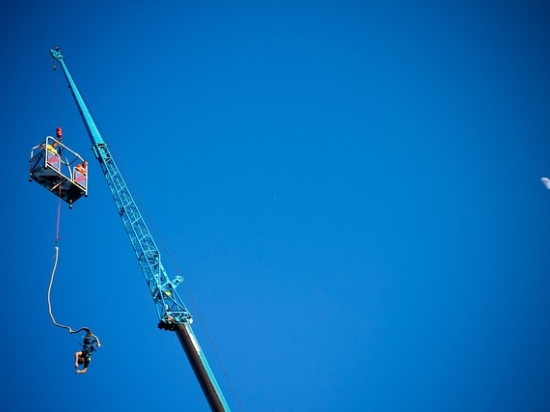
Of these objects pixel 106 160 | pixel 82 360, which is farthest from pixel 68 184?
pixel 106 160

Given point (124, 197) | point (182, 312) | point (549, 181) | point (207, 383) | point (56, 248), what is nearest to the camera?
point (56, 248)

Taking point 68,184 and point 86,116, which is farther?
point 86,116

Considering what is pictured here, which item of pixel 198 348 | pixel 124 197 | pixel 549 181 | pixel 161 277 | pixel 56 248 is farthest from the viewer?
pixel 549 181

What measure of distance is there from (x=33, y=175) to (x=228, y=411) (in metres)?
16.3

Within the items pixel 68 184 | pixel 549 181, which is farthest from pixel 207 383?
pixel 549 181

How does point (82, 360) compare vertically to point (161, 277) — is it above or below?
below

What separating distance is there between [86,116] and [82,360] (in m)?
22.2

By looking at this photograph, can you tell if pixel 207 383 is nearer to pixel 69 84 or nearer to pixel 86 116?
pixel 86 116

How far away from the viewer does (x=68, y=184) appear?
64.1 ft

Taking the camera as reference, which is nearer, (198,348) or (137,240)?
(198,348)

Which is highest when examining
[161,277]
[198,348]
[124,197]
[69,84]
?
[69,84]

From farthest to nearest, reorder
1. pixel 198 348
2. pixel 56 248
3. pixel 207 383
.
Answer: pixel 198 348 → pixel 207 383 → pixel 56 248

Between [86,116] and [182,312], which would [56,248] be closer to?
[182,312]

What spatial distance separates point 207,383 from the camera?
75.6ft
